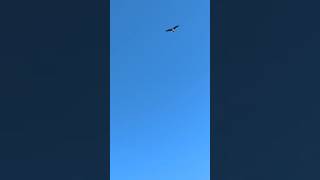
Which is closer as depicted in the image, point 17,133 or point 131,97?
point 17,133

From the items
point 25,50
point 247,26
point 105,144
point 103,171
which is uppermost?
point 247,26

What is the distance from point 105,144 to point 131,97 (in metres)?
1.68

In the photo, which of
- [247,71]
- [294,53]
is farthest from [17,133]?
[294,53]

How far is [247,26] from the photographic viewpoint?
3.40 m

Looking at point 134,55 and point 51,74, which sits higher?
point 134,55

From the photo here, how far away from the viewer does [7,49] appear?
→ 3279mm

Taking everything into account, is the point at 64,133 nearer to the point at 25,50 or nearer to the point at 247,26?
the point at 25,50

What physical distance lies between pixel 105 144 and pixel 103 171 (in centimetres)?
23

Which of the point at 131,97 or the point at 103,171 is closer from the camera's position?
the point at 103,171

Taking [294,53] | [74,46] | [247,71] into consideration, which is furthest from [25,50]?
[294,53]

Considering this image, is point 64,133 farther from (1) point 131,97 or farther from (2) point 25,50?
(1) point 131,97

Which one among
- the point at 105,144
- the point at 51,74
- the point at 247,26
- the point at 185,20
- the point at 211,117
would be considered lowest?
the point at 105,144

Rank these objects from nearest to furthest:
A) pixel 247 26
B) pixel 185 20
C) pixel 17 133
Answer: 1. pixel 17 133
2. pixel 247 26
3. pixel 185 20

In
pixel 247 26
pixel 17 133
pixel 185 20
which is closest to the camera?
pixel 17 133
